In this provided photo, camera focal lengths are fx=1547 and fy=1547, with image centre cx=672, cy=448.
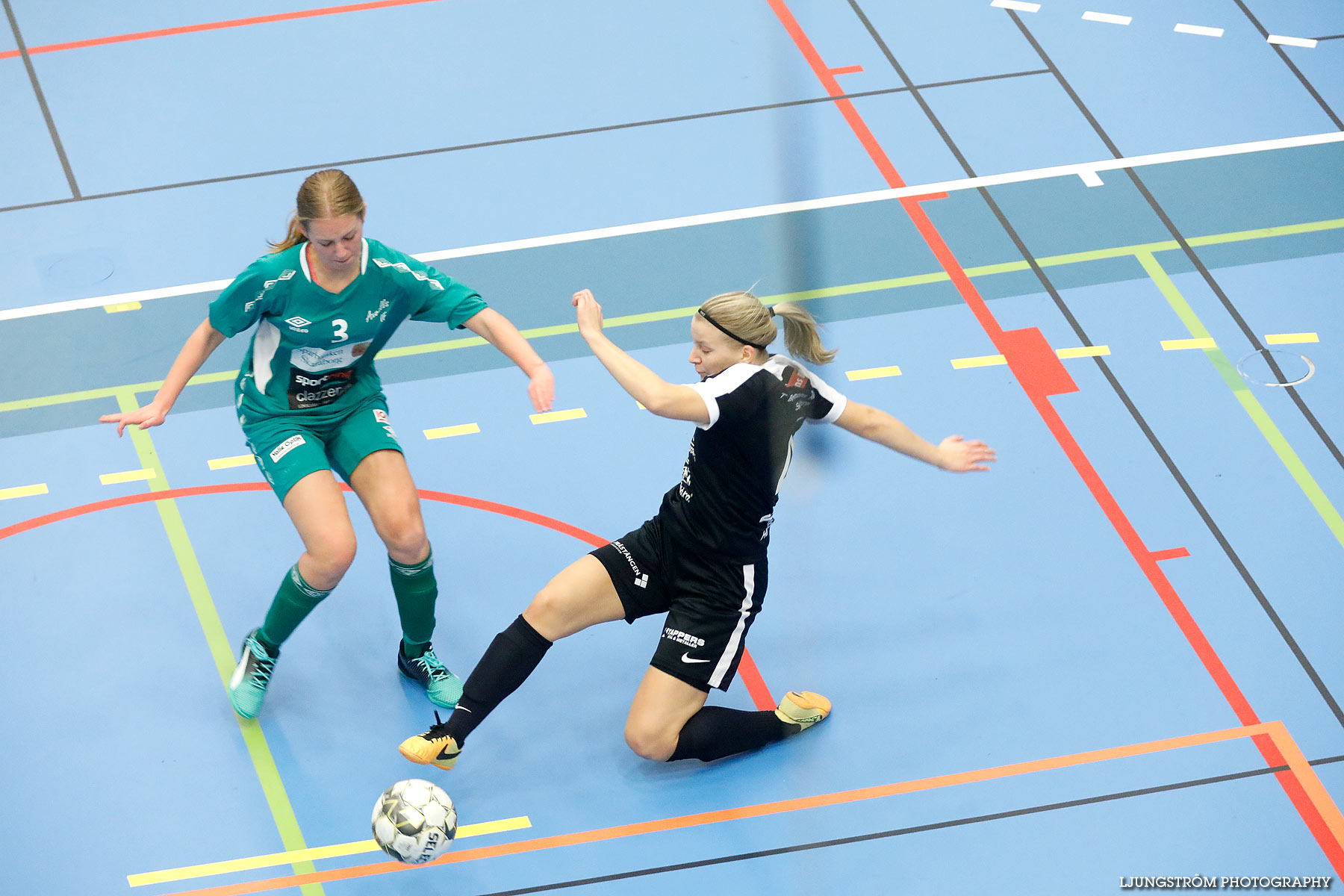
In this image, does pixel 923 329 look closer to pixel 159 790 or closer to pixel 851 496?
pixel 851 496

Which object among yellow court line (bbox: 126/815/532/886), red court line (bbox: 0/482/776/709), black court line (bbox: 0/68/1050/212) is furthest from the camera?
black court line (bbox: 0/68/1050/212)

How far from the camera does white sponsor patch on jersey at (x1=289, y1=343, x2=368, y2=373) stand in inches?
210

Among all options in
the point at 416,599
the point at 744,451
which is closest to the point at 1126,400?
the point at 744,451

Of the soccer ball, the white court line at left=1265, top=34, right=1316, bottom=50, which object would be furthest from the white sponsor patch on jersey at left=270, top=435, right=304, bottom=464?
the white court line at left=1265, top=34, right=1316, bottom=50

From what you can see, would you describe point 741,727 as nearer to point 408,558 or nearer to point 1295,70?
point 408,558

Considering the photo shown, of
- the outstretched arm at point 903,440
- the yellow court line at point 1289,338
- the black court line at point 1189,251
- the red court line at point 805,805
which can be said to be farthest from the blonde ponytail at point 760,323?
the yellow court line at point 1289,338

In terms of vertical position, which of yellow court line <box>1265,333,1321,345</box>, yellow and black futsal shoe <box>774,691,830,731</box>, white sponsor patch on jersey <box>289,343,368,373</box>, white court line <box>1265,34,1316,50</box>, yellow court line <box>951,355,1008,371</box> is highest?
white sponsor patch on jersey <box>289,343,368,373</box>

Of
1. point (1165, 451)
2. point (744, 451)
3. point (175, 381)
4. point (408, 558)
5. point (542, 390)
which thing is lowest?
point (1165, 451)

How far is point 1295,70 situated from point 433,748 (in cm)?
650

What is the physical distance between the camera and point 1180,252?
768cm

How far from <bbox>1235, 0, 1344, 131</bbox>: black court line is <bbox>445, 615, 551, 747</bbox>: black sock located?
5668 millimetres

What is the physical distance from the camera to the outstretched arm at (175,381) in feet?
16.3

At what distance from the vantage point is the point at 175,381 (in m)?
5.12

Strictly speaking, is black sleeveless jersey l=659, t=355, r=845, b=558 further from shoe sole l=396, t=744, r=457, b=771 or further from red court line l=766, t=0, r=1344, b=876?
red court line l=766, t=0, r=1344, b=876
